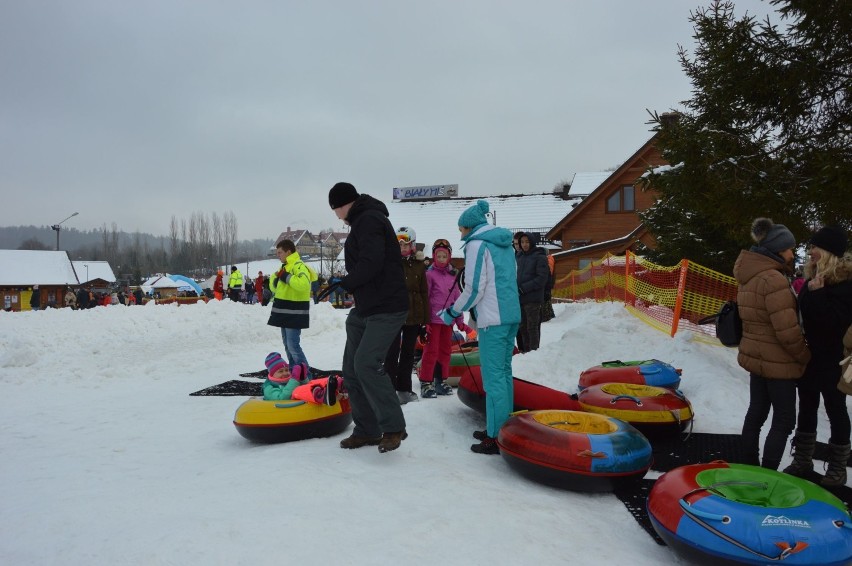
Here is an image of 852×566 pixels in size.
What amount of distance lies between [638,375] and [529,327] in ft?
9.74

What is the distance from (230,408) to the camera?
21.4ft

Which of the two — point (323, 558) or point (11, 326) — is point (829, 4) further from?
point (11, 326)

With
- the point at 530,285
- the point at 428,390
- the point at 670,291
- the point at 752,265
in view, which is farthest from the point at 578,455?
the point at 670,291

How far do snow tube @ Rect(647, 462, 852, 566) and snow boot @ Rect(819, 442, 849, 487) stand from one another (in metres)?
1.18

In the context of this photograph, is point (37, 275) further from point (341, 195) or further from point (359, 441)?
point (359, 441)

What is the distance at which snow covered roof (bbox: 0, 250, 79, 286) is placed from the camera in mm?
43594

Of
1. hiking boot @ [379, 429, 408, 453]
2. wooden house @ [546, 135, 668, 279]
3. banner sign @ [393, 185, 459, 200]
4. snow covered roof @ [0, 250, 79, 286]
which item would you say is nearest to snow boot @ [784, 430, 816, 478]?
hiking boot @ [379, 429, 408, 453]

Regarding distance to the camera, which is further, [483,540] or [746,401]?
[746,401]

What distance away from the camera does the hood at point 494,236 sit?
464cm

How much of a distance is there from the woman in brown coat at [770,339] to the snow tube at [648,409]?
0.74 m

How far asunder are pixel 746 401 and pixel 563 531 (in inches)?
147

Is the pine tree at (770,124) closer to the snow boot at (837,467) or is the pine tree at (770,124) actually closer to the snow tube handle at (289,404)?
the snow boot at (837,467)

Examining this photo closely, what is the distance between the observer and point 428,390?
662 cm

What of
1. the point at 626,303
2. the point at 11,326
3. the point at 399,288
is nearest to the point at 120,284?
the point at 11,326
